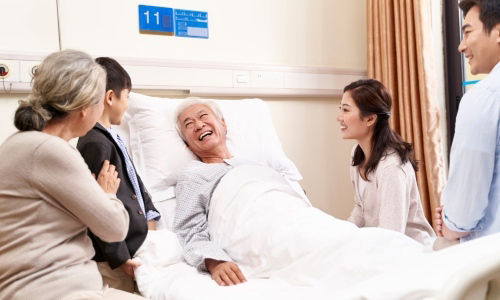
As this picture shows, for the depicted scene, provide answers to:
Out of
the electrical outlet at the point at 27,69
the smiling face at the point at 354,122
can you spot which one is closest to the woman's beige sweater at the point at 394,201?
the smiling face at the point at 354,122

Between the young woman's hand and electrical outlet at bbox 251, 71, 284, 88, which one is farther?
electrical outlet at bbox 251, 71, 284, 88

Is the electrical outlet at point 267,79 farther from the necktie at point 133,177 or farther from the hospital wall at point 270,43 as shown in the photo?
the necktie at point 133,177

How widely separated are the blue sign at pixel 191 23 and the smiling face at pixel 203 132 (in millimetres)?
525

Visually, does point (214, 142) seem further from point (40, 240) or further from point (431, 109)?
point (431, 109)

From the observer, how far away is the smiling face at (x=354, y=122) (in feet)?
7.36

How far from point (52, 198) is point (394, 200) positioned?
144 cm

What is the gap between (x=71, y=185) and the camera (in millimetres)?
1222

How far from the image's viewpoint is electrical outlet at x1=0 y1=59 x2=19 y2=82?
2066 millimetres

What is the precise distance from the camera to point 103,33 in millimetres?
2369

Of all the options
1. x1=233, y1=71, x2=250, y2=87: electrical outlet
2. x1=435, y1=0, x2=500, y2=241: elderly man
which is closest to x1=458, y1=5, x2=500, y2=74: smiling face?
x1=435, y1=0, x2=500, y2=241: elderly man

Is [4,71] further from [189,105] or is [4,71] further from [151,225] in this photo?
[151,225]

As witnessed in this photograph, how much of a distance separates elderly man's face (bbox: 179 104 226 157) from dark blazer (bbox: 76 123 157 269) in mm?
554

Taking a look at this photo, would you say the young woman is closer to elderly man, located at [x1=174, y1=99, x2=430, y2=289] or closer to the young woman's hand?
elderly man, located at [x1=174, y1=99, x2=430, y2=289]

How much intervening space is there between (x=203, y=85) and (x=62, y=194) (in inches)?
60.1
